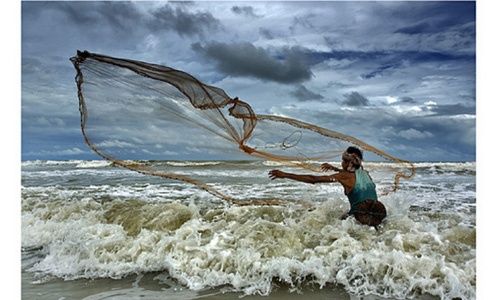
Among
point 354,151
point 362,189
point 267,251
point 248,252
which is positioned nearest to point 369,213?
point 362,189

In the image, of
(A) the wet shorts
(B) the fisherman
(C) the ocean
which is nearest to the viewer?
(C) the ocean

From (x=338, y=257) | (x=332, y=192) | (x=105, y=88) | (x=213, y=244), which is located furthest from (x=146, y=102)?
(x=332, y=192)

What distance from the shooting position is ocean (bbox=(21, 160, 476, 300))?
4.28m

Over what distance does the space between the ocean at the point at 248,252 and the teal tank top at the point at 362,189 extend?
374mm

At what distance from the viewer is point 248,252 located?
4.92 meters

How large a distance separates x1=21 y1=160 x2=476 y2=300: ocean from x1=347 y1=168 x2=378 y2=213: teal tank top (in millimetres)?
374

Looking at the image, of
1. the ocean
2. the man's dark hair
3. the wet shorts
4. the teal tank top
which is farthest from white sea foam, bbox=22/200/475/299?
the man's dark hair

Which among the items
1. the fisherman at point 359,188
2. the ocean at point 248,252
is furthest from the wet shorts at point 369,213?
the ocean at point 248,252

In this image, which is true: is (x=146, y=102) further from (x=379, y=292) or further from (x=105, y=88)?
(x=379, y=292)

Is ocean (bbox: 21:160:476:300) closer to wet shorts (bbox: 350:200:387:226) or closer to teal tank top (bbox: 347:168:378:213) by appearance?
wet shorts (bbox: 350:200:387:226)

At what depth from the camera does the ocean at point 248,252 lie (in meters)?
4.28

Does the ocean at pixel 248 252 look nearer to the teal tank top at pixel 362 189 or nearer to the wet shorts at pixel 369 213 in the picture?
the wet shorts at pixel 369 213

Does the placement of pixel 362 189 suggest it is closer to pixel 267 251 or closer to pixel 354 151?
pixel 354 151

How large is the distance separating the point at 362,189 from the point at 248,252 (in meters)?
1.86
